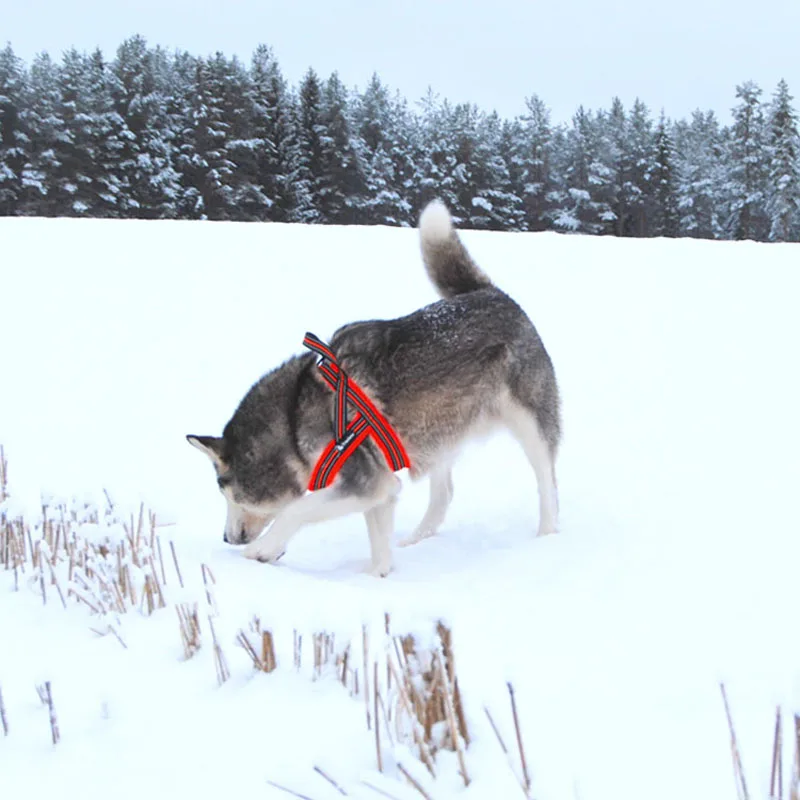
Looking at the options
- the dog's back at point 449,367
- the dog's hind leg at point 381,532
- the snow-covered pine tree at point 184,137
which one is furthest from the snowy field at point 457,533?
the snow-covered pine tree at point 184,137

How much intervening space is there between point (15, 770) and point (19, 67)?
156 feet

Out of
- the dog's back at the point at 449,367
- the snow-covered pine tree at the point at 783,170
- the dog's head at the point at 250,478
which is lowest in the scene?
the dog's head at the point at 250,478

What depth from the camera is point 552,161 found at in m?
52.4

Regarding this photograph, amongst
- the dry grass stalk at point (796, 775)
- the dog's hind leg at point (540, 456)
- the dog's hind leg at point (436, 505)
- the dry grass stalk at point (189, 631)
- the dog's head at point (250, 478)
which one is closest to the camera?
the dry grass stalk at point (796, 775)

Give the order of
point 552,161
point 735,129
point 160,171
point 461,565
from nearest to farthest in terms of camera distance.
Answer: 1. point 461,565
2. point 160,171
3. point 735,129
4. point 552,161

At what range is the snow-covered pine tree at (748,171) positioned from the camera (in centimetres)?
4644

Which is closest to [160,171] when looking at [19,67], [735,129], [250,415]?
[19,67]

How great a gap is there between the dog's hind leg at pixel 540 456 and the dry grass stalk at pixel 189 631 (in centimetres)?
250

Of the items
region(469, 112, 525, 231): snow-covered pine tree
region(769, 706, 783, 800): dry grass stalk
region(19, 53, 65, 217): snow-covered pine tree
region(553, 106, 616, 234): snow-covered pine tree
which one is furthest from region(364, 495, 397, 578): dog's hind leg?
region(553, 106, 616, 234): snow-covered pine tree

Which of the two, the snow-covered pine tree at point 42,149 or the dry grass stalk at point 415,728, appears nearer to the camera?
the dry grass stalk at point 415,728

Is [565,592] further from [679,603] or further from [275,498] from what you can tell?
[275,498]

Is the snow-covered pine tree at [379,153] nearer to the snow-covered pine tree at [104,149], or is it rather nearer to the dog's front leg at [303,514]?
the snow-covered pine tree at [104,149]

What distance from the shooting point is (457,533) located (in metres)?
4.82

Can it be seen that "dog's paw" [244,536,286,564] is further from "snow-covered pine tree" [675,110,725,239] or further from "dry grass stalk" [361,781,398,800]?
"snow-covered pine tree" [675,110,725,239]
